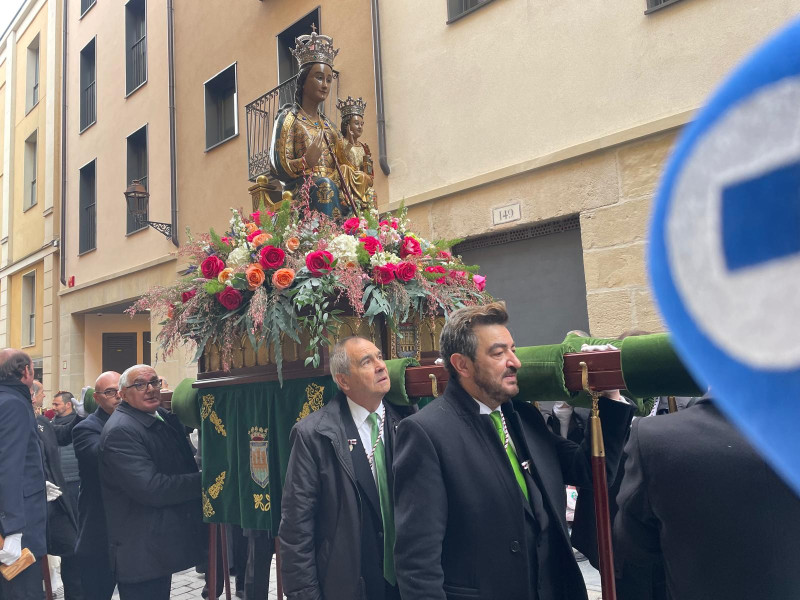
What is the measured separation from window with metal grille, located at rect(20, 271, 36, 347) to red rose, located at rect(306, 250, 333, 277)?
15.7 m

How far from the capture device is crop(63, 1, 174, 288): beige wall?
38.5 ft

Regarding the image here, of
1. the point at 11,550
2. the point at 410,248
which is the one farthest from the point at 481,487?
the point at 11,550

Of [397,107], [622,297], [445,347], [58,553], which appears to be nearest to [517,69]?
[397,107]

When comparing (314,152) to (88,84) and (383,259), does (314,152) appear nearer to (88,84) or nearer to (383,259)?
(383,259)

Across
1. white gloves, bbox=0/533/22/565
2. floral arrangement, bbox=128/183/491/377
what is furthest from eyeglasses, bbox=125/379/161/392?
white gloves, bbox=0/533/22/565

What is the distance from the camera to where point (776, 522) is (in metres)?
1.59

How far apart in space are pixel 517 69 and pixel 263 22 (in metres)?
4.55

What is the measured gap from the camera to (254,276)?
307 cm

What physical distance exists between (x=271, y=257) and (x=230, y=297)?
0.26m

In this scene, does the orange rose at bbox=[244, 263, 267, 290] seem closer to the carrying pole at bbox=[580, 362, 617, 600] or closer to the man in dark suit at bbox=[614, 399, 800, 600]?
the carrying pole at bbox=[580, 362, 617, 600]

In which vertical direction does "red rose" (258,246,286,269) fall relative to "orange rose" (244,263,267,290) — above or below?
above

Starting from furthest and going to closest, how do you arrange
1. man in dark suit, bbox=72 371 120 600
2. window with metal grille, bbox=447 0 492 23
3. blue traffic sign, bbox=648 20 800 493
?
1. window with metal grille, bbox=447 0 492 23
2. man in dark suit, bbox=72 371 120 600
3. blue traffic sign, bbox=648 20 800 493

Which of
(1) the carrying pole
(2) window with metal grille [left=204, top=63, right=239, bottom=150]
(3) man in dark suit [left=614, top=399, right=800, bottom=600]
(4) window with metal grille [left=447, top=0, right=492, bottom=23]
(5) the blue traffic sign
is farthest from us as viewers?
(2) window with metal grille [left=204, top=63, right=239, bottom=150]

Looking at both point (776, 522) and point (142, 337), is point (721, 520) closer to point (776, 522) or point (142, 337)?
point (776, 522)
